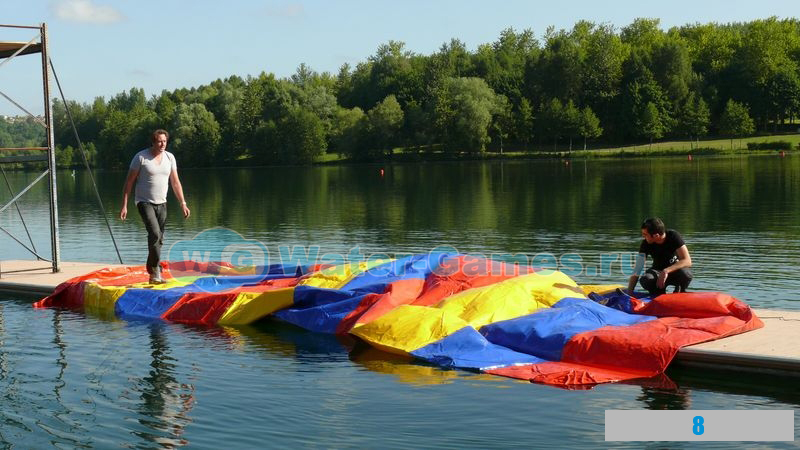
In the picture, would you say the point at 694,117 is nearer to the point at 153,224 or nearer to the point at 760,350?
the point at 153,224

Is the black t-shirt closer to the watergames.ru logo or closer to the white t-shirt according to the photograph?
the white t-shirt

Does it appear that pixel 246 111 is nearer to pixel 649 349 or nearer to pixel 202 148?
pixel 202 148

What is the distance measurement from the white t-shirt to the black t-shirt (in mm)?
7731

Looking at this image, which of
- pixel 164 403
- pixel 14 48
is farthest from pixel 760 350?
pixel 14 48

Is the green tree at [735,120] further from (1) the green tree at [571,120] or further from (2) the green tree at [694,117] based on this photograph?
(1) the green tree at [571,120]

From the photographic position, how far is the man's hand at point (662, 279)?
499 inches

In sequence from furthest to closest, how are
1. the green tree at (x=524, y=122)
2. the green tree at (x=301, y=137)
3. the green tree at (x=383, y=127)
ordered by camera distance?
the green tree at (x=301, y=137)
the green tree at (x=383, y=127)
the green tree at (x=524, y=122)

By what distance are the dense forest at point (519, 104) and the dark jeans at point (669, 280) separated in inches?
3863

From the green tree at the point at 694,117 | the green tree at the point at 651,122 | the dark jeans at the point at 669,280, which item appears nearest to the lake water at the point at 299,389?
the dark jeans at the point at 669,280

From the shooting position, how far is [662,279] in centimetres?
1270

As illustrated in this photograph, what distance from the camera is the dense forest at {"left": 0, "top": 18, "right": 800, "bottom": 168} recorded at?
112 m

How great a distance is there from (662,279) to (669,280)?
A: 0.27 meters

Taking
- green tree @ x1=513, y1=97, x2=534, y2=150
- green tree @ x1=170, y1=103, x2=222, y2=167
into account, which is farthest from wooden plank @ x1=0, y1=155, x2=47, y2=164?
green tree @ x1=170, y1=103, x2=222, y2=167

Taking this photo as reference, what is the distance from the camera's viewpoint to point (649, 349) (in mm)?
10516
